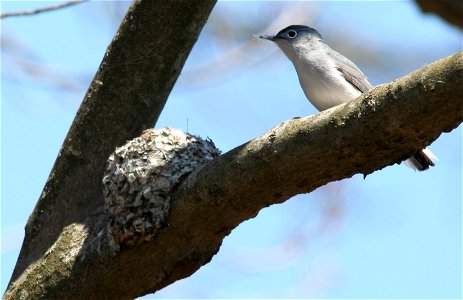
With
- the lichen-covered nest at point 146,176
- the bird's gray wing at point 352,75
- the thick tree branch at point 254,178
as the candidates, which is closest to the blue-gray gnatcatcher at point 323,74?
the bird's gray wing at point 352,75

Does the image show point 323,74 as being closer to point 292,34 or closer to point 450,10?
point 292,34

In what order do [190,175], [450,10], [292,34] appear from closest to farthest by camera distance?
[450,10] < [190,175] < [292,34]

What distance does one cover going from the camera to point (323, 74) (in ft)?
15.3

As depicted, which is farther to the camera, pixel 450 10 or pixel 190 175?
pixel 190 175

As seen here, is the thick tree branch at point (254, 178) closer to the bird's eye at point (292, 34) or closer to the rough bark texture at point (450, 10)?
the rough bark texture at point (450, 10)

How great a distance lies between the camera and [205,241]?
333 cm

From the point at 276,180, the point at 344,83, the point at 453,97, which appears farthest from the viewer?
the point at 344,83

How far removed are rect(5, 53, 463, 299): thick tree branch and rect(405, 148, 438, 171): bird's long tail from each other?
96 cm

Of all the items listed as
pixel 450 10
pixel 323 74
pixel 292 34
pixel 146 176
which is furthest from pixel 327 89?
pixel 450 10

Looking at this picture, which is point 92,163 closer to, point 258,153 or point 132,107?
point 132,107

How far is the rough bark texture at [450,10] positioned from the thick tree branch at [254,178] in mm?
801

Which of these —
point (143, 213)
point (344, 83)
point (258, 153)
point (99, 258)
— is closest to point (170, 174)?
point (143, 213)

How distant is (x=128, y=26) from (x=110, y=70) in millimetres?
245

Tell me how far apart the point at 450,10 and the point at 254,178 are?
1.44 m
